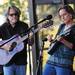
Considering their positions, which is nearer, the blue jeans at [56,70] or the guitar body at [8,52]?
the blue jeans at [56,70]

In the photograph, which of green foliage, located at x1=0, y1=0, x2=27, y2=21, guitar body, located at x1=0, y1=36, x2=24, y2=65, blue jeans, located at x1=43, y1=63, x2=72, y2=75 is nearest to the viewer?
blue jeans, located at x1=43, y1=63, x2=72, y2=75

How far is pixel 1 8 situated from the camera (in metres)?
5.07

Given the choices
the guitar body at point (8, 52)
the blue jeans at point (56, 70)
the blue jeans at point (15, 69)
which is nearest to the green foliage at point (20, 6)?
the guitar body at point (8, 52)

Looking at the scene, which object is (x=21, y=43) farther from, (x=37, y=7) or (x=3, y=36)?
(x=37, y=7)

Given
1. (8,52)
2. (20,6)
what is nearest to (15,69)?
(8,52)

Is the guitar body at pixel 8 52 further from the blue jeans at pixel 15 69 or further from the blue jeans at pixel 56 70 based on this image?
the blue jeans at pixel 56 70

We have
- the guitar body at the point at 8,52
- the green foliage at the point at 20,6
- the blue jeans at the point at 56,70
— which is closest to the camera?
the blue jeans at the point at 56,70

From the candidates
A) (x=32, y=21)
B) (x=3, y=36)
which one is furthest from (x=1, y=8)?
(x=3, y=36)

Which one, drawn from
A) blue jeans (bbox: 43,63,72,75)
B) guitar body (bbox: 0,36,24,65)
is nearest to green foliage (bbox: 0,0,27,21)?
guitar body (bbox: 0,36,24,65)

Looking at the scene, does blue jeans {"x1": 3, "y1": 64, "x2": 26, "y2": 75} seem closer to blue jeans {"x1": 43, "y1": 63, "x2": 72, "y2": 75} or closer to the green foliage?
blue jeans {"x1": 43, "y1": 63, "x2": 72, "y2": 75}

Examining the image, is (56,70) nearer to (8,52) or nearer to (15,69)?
(15,69)

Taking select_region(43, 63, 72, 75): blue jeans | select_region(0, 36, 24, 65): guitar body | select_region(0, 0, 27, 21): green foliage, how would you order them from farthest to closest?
select_region(0, 0, 27, 21): green foliage → select_region(0, 36, 24, 65): guitar body → select_region(43, 63, 72, 75): blue jeans

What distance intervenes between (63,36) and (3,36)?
0.71 meters

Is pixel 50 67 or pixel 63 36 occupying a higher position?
pixel 63 36
